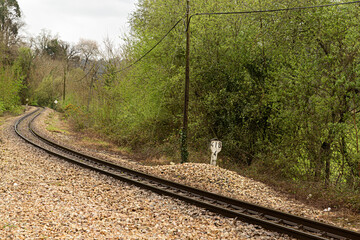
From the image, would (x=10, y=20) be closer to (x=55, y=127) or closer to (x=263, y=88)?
(x=55, y=127)

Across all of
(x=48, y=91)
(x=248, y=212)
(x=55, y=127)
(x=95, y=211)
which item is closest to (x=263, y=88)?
(x=248, y=212)

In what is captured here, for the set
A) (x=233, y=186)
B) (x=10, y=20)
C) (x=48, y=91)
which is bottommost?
(x=233, y=186)

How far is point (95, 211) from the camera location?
23.0 feet

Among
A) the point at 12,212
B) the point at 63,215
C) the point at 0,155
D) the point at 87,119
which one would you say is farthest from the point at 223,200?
the point at 87,119

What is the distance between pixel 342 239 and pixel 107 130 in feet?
67.2

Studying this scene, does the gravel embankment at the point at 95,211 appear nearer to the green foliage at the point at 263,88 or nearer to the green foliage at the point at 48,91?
the green foliage at the point at 263,88

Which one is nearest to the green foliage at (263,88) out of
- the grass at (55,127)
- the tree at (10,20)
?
the grass at (55,127)

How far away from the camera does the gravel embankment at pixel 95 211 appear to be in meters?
5.73

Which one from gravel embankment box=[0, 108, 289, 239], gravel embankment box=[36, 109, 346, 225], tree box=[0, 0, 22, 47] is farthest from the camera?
tree box=[0, 0, 22, 47]

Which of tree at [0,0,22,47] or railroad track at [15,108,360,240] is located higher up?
tree at [0,0,22,47]

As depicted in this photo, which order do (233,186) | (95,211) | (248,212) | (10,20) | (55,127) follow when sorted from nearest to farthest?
1. (95,211)
2. (248,212)
3. (233,186)
4. (55,127)
5. (10,20)

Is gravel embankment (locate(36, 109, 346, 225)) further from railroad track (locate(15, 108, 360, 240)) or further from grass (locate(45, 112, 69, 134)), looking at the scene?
grass (locate(45, 112, 69, 134))

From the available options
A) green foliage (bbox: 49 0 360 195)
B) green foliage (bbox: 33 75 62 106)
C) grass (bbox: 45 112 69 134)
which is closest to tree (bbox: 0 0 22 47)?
green foliage (bbox: 33 75 62 106)

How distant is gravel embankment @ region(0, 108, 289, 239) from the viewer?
18.8ft
